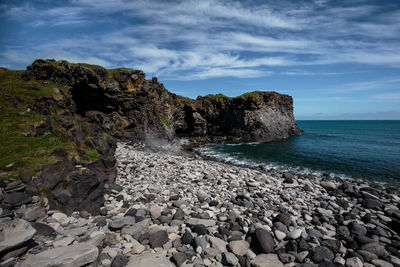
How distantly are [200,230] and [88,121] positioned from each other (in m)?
28.8

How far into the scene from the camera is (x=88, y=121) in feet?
95.5

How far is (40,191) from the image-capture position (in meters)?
7.15

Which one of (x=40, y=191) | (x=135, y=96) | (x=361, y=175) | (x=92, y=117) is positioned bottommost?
(x=361, y=175)

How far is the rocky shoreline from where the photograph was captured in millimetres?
5613

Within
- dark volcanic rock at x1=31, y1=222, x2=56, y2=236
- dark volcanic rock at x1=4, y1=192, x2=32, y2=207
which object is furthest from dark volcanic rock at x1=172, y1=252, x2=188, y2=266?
dark volcanic rock at x1=4, y1=192, x2=32, y2=207

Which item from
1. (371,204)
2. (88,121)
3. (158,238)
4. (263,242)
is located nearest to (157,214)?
(158,238)

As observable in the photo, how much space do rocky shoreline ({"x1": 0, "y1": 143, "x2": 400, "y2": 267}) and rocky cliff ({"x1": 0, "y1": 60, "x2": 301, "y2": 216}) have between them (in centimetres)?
92

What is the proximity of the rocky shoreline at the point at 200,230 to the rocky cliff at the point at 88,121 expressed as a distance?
36.2 inches

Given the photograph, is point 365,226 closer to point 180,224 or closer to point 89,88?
point 180,224

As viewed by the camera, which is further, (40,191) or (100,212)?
(100,212)

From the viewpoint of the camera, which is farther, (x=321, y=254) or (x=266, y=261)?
(x=321, y=254)

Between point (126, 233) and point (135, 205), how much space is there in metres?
2.30

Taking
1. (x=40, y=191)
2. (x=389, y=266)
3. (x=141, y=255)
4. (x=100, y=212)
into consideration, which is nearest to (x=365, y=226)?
(x=389, y=266)

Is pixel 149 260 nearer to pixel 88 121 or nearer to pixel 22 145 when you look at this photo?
pixel 22 145
